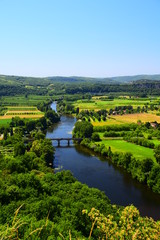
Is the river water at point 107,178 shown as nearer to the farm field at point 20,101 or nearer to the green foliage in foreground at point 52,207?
the green foliage in foreground at point 52,207

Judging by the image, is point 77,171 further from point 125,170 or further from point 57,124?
point 57,124

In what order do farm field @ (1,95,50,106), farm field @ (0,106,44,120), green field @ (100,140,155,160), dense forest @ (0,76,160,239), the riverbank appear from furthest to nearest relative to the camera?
farm field @ (1,95,50,106) → farm field @ (0,106,44,120) → green field @ (100,140,155,160) → the riverbank → dense forest @ (0,76,160,239)

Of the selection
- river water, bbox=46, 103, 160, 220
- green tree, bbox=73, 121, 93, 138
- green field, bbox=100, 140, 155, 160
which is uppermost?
green tree, bbox=73, 121, 93, 138

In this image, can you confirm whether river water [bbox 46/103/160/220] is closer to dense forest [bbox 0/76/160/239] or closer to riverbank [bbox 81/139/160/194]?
riverbank [bbox 81/139/160/194]

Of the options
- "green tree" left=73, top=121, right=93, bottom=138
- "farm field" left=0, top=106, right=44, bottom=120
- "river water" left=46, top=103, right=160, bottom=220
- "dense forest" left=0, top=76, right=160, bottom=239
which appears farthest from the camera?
"farm field" left=0, top=106, right=44, bottom=120

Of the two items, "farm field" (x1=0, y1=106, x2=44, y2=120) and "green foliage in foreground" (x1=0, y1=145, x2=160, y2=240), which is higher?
"green foliage in foreground" (x1=0, y1=145, x2=160, y2=240)

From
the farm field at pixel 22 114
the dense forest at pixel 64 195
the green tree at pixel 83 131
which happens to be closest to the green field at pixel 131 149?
the dense forest at pixel 64 195

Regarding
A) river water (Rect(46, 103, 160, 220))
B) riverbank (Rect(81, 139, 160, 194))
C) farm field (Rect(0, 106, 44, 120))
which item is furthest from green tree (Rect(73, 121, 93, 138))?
farm field (Rect(0, 106, 44, 120))

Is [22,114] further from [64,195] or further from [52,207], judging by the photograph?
[52,207]
